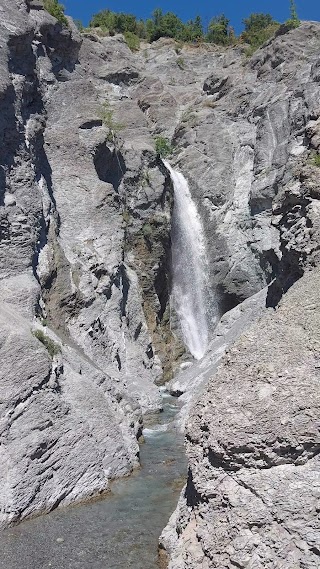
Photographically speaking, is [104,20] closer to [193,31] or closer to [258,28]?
[193,31]

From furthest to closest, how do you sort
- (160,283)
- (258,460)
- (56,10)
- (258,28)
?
(258,28) → (56,10) → (160,283) → (258,460)

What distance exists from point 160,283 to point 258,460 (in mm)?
25061

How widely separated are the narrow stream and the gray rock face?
1.88 metres

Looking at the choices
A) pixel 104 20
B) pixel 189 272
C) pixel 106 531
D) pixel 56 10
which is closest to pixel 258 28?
pixel 104 20

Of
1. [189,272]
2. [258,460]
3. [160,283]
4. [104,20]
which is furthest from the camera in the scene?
[104,20]

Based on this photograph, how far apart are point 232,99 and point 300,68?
5750mm

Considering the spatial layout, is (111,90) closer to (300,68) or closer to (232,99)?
(232,99)

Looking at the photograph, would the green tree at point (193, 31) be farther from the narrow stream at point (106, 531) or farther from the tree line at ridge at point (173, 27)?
the narrow stream at point (106, 531)

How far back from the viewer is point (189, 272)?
34.1 m

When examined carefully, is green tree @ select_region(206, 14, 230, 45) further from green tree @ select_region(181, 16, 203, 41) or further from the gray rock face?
the gray rock face

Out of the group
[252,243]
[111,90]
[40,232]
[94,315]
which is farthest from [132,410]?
[111,90]

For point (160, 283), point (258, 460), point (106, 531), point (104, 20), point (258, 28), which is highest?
point (104, 20)

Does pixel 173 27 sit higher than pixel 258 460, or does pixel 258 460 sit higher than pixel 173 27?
pixel 173 27

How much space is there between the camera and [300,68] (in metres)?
39.4
